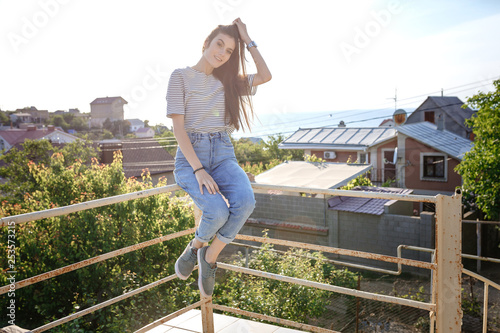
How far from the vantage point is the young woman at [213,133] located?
5.72ft

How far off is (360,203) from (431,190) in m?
6.90

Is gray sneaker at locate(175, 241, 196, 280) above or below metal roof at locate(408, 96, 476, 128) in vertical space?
below

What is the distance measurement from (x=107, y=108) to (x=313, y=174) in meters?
55.1

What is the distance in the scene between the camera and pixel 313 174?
11.2m

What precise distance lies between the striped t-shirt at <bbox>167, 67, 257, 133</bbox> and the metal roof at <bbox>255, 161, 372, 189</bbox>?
8.22 meters

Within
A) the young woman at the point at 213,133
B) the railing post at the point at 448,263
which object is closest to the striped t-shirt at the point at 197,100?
the young woman at the point at 213,133

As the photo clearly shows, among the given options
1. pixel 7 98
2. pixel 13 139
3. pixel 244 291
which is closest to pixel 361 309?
pixel 244 291

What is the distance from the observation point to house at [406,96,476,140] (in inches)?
867

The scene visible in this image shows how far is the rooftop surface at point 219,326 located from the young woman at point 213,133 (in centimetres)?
40

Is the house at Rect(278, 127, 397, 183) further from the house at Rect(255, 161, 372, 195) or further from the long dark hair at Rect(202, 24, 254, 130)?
the long dark hair at Rect(202, 24, 254, 130)

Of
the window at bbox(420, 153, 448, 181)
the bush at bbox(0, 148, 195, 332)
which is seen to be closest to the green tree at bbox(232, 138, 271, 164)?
the window at bbox(420, 153, 448, 181)

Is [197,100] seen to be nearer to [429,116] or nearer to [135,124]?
[429,116]

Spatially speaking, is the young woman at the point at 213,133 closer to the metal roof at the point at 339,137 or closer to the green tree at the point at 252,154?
the metal roof at the point at 339,137

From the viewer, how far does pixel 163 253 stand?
18.1 ft
